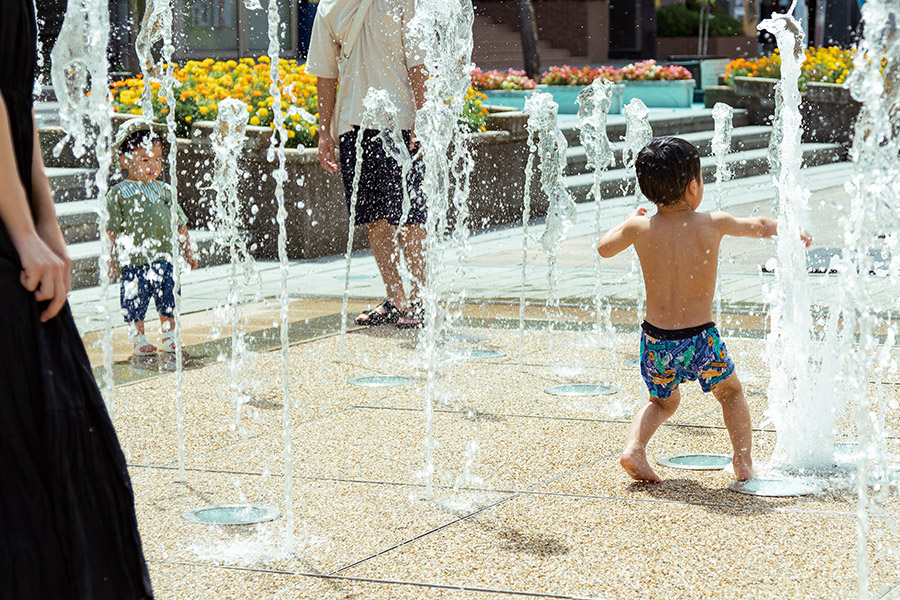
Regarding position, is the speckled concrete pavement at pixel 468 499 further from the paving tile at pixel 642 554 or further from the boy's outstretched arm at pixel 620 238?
the boy's outstretched arm at pixel 620 238

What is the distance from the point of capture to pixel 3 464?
2137mm

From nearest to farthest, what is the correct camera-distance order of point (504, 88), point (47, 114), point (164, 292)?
point (164, 292) < point (47, 114) < point (504, 88)

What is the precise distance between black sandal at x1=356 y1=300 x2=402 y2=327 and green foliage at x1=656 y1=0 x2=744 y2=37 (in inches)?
1297

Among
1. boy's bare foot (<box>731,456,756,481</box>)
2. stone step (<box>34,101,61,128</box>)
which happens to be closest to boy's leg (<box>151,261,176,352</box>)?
boy's bare foot (<box>731,456,756,481</box>)

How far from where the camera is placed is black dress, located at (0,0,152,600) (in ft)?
7.07

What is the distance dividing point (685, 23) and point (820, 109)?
21451 mm

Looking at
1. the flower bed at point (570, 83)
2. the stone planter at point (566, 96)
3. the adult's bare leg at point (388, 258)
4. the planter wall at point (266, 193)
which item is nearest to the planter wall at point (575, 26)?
the flower bed at point (570, 83)

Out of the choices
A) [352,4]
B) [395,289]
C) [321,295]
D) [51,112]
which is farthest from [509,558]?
[51,112]

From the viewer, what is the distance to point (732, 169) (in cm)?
1546

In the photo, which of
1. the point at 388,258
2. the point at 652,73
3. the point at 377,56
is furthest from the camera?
the point at 652,73

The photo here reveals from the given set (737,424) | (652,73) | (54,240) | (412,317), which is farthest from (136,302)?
(652,73)

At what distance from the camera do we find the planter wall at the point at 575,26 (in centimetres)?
3703

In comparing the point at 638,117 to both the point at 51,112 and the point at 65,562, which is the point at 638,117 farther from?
the point at 51,112

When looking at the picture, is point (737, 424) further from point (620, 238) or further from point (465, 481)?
point (465, 481)
